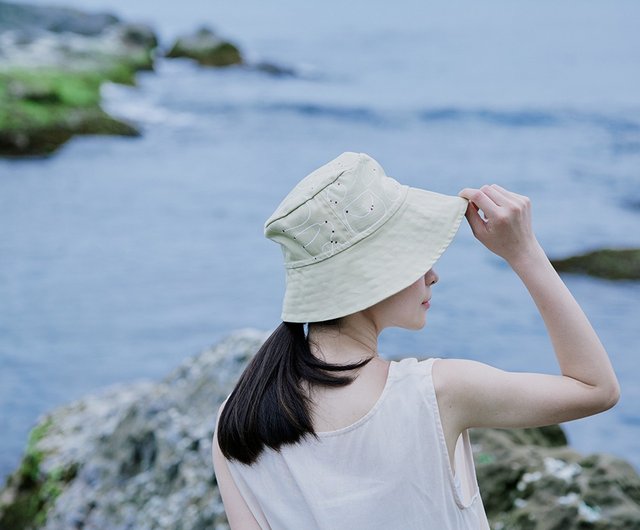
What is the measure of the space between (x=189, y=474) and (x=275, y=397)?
181 cm

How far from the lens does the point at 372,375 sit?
5.42 feet

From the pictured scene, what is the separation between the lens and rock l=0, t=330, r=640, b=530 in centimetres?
313

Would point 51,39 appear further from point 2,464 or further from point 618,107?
point 2,464

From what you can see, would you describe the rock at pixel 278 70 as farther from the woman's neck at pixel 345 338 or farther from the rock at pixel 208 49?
the woman's neck at pixel 345 338

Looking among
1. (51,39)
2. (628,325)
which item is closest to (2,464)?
(628,325)

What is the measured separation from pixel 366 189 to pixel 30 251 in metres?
7.87

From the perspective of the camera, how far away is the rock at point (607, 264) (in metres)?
7.75

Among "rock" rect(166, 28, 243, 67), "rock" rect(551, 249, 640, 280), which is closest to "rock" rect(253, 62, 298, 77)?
"rock" rect(166, 28, 243, 67)

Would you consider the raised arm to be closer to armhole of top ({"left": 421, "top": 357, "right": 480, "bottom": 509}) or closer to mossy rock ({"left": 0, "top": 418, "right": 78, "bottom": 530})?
armhole of top ({"left": 421, "top": 357, "right": 480, "bottom": 509})

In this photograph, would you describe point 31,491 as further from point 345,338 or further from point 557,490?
point 345,338

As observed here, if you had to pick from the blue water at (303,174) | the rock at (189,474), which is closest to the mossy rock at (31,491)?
the rock at (189,474)

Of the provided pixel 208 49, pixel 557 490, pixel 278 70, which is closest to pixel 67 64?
pixel 208 49

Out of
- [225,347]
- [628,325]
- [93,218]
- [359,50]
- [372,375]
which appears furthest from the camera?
[359,50]

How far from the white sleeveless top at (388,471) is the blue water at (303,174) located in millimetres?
3909
